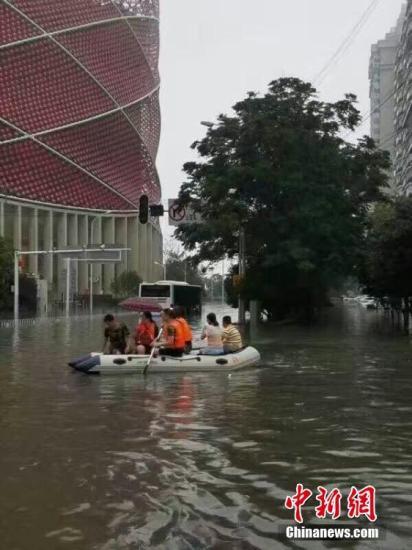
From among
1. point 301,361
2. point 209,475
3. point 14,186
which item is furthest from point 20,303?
point 209,475

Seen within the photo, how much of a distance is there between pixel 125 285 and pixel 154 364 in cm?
7603

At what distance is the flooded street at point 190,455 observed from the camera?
6.07 meters

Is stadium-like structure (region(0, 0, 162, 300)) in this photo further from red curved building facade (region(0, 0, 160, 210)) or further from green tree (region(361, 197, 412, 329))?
green tree (region(361, 197, 412, 329))

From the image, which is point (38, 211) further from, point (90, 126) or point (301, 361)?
point (301, 361)

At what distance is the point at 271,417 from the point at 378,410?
5.84ft

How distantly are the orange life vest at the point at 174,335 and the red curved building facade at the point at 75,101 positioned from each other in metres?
66.4

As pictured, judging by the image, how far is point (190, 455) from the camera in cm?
873

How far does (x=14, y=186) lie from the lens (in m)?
83.2

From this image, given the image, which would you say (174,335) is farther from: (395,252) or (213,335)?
(395,252)

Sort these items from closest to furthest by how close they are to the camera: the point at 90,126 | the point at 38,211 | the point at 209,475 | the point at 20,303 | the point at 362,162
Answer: the point at 209,475, the point at 362,162, the point at 20,303, the point at 38,211, the point at 90,126

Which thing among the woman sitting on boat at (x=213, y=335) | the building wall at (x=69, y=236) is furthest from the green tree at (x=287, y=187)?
the building wall at (x=69, y=236)

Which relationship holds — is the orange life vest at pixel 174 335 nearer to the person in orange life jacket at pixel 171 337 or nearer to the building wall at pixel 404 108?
the person in orange life jacket at pixel 171 337

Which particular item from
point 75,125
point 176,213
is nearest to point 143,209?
point 176,213

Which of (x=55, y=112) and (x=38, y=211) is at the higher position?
(x=55, y=112)
